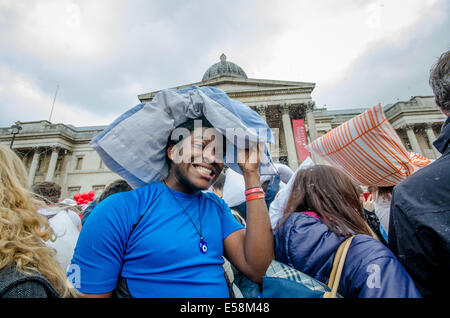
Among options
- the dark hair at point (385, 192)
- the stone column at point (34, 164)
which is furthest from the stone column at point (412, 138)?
the stone column at point (34, 164)

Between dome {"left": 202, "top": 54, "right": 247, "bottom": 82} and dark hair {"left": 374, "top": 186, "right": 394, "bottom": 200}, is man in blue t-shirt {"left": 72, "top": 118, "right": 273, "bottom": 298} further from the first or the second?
dome {"left": 202, "top": 54, "right": 247, "bottom": 82}

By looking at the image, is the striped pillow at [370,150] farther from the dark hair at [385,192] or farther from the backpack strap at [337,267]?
the backpack strap at [337,267]

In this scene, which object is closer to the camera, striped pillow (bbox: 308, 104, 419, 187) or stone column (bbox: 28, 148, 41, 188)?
striped pillow (bbox: 308, 104, 419, 187)

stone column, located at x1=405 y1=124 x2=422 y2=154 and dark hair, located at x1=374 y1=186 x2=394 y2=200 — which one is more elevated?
stone column, located at x1=405 y1=124 x2=422 y2=154

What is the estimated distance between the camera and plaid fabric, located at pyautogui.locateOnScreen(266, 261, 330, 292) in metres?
1.00

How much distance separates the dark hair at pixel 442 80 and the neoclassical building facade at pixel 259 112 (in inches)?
770

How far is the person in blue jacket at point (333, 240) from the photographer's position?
0.96 m

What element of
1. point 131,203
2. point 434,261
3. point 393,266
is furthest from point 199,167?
point 434,261

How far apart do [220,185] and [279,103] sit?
1998 centimetres

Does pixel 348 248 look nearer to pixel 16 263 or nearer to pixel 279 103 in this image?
pixel 16 263

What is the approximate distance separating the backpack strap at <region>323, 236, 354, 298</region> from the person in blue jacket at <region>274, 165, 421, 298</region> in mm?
29

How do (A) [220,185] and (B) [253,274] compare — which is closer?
(B) [253,274]

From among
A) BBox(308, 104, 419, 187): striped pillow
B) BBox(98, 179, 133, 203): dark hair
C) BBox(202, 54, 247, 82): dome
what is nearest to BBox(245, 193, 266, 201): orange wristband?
BBox(308, 104, 419, 187): striped pillow

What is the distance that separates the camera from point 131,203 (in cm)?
124
